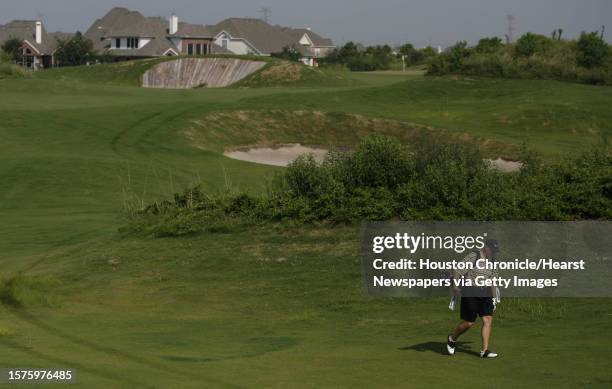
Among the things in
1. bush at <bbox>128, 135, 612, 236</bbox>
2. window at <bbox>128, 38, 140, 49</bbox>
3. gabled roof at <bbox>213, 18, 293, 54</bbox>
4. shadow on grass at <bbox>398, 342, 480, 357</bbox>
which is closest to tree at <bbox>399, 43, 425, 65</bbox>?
gabled roof at <bbox>213, 18, 293, 54</bbox>

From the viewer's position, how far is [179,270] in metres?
23.9

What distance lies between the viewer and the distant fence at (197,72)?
96.4 meters

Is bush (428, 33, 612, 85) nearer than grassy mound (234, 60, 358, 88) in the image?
Yes

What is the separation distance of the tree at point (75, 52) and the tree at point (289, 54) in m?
25.3

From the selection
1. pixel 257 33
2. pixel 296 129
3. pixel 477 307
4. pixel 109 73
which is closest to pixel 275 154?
pixel 296 129

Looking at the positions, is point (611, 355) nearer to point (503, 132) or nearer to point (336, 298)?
point (336, 298)

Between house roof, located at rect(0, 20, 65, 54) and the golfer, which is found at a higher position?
house roof, located at rect(0, 20, 65, 54)

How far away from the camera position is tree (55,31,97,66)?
134250 mm

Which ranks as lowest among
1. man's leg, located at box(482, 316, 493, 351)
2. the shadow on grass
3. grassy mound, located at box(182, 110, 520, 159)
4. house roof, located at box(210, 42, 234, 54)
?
grassy mound, located at box(182, 110, 520, 159)

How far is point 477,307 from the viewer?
1612 cm

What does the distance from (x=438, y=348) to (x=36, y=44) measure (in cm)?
13402

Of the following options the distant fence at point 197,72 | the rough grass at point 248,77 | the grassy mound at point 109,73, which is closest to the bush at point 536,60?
the rough grass at point 248,77

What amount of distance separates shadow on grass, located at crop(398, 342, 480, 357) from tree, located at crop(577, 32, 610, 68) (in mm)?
71257

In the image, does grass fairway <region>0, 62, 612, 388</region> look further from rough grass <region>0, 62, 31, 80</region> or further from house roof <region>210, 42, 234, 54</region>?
house roof <region>210, 42, 234, 54</region>
